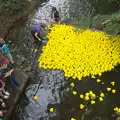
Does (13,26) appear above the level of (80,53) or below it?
above

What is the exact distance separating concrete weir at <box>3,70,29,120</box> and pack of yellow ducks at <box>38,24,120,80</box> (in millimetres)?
1105

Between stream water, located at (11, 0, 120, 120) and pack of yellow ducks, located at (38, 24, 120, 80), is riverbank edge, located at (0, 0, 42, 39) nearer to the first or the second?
stream water, located at (11, 0, 120, 120)

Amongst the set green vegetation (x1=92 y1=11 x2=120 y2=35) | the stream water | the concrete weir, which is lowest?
the stream water

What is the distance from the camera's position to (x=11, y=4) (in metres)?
13.8

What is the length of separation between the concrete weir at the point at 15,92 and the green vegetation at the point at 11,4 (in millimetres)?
5010

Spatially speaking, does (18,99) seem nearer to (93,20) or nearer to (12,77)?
(12,77)

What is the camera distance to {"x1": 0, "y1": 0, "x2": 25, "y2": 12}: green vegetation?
13.5m

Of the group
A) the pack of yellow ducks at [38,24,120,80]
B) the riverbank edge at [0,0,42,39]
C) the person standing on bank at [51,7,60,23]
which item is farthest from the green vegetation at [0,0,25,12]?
the pack of yellow ducks at [38,24,120,80]

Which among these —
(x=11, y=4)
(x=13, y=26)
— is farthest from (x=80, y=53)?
(x=11, y=4)

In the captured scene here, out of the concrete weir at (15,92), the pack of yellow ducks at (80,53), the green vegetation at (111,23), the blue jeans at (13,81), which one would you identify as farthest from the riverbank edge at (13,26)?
the green vegetation at (111,23)

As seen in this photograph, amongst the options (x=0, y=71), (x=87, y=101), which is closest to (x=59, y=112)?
(x=87, y=101)

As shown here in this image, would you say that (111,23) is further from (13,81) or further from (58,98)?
(13,81)

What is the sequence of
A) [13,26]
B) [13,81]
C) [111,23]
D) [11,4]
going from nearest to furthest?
1. [13,81]
2. [111,23]
3. [13,26]
4. [11,4]

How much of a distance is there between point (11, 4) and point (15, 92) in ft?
20.2
